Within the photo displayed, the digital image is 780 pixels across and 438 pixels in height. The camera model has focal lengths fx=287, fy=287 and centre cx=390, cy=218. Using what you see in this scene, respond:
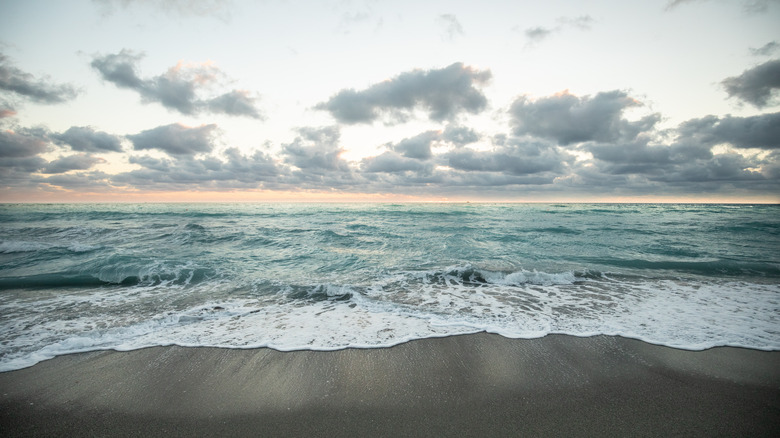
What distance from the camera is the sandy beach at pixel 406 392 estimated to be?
2.71 meters

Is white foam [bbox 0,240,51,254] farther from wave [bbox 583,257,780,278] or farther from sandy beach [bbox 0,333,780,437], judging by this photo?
wave [bbox 583,257,780,278]

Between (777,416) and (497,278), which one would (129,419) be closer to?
(777,416)

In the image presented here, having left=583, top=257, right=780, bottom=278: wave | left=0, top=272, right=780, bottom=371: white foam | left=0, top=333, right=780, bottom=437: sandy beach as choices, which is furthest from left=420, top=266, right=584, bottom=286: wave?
left=0, top=333, right=780, bottom=437: sandy beach

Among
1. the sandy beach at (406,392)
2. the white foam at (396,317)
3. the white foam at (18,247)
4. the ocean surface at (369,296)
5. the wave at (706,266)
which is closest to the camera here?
the sandy beach at (406,392)

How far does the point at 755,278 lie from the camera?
871cm

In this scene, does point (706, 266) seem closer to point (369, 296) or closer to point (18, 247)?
point (369, 296)

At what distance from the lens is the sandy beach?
2711 millimetres

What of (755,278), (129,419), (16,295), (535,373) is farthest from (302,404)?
(755,278)

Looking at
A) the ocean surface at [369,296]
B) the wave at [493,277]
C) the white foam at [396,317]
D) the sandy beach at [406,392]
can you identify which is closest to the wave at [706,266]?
the ocean surface at [369,296]

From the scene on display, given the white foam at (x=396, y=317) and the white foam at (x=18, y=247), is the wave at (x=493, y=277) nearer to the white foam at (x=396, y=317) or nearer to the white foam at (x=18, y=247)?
the white foam at (x=396, y=317)

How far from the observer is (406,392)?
3.24 m

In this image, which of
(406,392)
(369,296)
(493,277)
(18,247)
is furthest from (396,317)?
(18,247)

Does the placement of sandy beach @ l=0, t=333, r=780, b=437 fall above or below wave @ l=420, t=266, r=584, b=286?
above

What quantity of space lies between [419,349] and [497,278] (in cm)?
544
